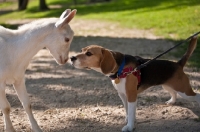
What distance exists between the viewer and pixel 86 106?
6.43 meters

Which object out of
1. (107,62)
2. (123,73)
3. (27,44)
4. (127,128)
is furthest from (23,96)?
(127,128)

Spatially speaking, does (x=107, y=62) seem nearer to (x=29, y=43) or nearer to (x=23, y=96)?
(x=29, y=43)

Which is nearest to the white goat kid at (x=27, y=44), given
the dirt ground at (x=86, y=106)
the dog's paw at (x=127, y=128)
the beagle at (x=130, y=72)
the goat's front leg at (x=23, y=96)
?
the goat's front leg at (x=23, y=96)

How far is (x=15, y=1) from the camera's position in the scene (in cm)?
4644

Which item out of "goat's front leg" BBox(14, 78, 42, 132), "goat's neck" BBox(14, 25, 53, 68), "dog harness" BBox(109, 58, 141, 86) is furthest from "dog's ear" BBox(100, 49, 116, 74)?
"goat's front leg" BBox(14, 78, 42, 132)

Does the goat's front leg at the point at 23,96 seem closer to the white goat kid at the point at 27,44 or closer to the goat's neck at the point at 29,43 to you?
the white goat kid at the point at 27,44

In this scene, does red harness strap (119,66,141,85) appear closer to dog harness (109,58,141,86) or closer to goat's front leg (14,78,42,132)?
dog harness (109,58,141,86)

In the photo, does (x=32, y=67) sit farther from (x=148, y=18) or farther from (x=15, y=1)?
(x=15, y=1)

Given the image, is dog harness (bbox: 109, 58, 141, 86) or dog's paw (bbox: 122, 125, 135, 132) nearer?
dog harness (bbox: 109, 58, 141, 86)

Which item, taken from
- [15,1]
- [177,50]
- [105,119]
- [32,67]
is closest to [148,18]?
[177,50]

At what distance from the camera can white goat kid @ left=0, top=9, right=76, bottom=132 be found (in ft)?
15.6

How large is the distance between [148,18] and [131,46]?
698 cm

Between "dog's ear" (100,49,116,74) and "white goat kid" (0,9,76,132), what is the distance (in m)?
0.49

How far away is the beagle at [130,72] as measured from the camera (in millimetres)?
5020
